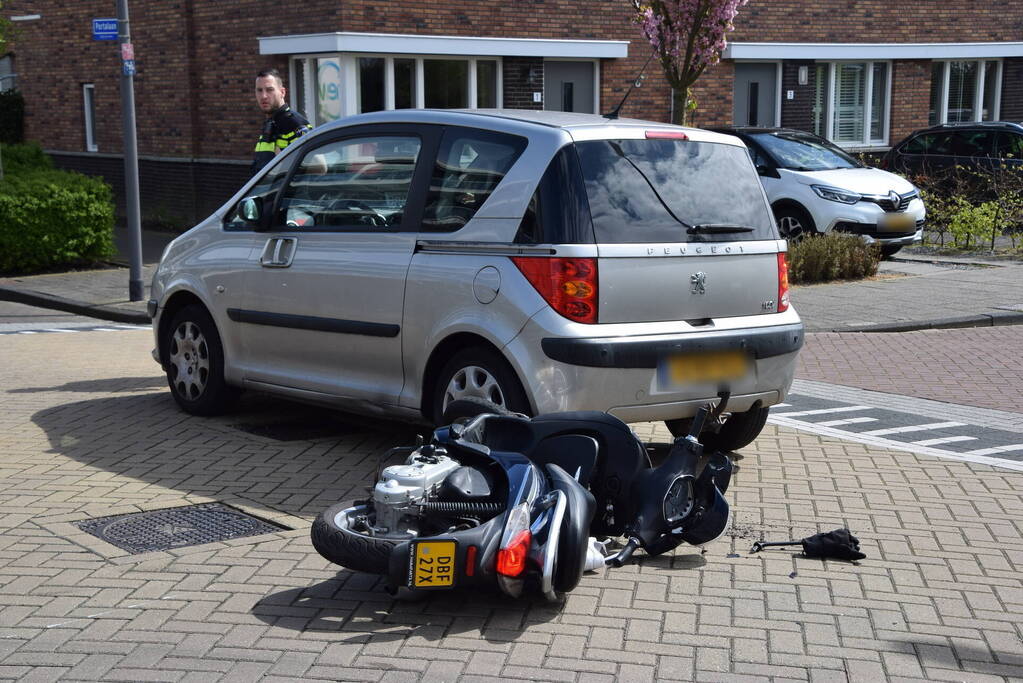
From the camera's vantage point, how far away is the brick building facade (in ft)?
62.2

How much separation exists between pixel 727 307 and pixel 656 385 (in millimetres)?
564

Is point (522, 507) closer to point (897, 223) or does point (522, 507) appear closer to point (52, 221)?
point (52, 221)

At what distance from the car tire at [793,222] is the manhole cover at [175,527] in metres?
11.5

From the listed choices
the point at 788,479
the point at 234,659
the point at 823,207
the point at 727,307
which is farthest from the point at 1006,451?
the point at 823,207

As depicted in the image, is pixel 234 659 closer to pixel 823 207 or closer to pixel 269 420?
pixel 269 420

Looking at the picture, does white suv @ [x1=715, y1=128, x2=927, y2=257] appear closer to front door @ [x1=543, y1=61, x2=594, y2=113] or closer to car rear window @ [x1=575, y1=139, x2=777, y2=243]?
front door @ [x1=543, y1=61, x2=594, y2=113]

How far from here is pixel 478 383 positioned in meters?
5.89

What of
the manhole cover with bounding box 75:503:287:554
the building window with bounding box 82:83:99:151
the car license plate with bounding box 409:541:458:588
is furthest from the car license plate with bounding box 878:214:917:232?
the building window with bounding box 82:83:99:151

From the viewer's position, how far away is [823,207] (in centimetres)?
1559

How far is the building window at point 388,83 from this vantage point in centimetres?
1856

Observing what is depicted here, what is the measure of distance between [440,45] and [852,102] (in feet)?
31.8

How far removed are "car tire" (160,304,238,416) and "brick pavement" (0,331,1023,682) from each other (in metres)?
0.79

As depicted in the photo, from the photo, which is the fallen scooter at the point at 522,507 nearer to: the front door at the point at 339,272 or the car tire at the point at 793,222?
the front door at the point at 339,272

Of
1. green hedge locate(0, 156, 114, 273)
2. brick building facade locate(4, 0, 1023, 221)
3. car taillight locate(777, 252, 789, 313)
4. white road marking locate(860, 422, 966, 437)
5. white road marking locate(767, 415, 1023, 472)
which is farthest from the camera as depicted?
brick building facade locate(4, 0, 1023, 221)
